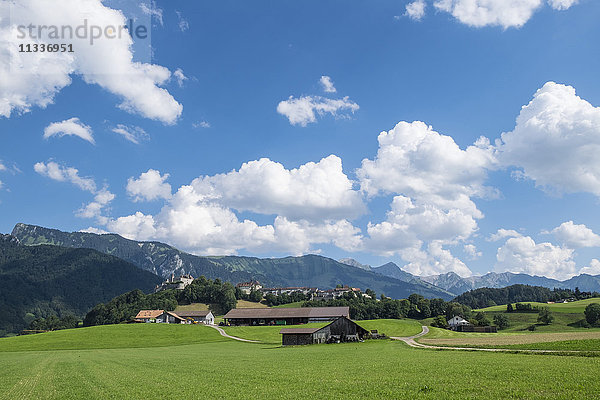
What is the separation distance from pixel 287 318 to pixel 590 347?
114 meters

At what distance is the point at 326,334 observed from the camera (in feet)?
281

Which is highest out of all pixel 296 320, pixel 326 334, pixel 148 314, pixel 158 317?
pixel 326 334

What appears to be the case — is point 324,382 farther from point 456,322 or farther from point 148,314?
point 148,314

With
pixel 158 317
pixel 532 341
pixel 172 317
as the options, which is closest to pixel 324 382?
pixel 532 341

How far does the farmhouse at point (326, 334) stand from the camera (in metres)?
82.2

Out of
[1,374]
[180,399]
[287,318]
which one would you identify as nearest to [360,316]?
[287,318]

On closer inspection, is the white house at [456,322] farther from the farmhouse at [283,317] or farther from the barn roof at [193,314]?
the barn roof at [193,314]

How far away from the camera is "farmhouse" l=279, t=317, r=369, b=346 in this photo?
8219 centimetres

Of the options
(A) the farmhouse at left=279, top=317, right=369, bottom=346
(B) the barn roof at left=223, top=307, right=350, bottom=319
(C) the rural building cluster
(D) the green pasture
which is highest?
(A) the farmhouse at left=279, top=317, right=369, bottom=346

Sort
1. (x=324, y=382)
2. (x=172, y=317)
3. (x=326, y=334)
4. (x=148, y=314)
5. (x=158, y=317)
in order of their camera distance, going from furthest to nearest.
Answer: (x=148, y=314)
(x=158, y=317)
(x=172, y=317)
(x=326, y=334)
(x=324, y=382)

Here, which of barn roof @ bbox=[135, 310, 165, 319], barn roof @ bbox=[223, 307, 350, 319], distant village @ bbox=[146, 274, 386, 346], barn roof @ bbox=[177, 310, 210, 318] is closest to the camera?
distant village @ bbox=[146, 274, 386, 346]

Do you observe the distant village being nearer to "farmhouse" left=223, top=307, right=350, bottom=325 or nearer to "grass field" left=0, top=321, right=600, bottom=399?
"farmhouse" left=223, top=307, right=350, bottom=325

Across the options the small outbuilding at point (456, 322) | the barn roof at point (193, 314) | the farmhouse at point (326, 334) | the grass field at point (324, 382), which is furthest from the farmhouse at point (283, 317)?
the grass field at point (324, 382)

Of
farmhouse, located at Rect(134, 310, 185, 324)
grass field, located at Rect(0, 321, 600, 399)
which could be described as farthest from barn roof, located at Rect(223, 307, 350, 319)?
grass field, located at Rect(0, 321, 600, 399)
